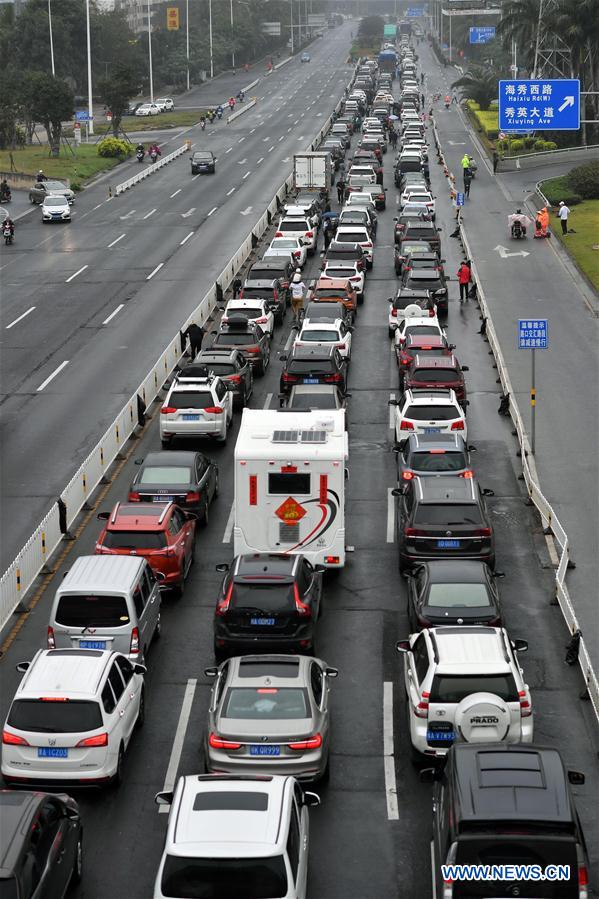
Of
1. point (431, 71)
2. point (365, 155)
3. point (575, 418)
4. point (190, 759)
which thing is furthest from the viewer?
point (431, 71)

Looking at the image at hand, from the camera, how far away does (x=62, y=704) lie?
16.6 metres

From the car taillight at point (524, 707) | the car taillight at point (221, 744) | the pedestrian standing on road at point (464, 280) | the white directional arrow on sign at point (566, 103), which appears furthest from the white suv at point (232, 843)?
the white directional arrow on sign at point (566, 103)

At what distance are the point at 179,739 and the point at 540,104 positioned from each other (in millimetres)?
40770

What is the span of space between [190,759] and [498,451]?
15.7 metres

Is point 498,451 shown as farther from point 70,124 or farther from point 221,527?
point 70,124

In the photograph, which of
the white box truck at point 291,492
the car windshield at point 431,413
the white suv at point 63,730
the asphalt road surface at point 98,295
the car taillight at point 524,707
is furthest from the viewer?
the asphalt road surface at point 98,295

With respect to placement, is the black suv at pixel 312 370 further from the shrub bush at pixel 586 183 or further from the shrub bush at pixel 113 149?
the shrub bush at pixel 113 149

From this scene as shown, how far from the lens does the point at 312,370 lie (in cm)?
3406

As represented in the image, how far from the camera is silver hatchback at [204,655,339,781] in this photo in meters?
16.4

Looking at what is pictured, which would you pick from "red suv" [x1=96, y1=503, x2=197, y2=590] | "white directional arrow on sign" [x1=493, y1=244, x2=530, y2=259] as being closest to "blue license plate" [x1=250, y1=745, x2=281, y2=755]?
"red suv" [x1=96, y1=503, x2=197, y2=590]

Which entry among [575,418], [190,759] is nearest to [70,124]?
[575,418]

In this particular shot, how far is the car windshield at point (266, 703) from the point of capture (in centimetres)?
1672

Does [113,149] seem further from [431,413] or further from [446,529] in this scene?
[446,529]

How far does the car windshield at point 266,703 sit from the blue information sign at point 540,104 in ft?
131
